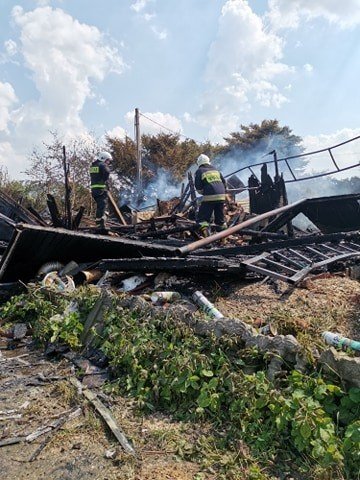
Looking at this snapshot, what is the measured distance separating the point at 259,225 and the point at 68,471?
338 inches

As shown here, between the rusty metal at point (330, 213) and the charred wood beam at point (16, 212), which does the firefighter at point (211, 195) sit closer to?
the rusty metal at point (330, 213)

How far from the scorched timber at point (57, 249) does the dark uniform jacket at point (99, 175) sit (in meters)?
3.32

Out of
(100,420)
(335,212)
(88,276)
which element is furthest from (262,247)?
(100,420)

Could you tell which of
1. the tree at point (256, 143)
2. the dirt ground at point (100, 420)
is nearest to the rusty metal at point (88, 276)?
the dirt ground at point (100, 420)

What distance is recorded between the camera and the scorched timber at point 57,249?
5168 millimetres

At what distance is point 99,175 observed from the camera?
8.92 meters

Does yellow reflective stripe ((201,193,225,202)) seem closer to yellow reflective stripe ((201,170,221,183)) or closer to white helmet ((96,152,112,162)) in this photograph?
yellow reflective stripe ((201,170,221,183))

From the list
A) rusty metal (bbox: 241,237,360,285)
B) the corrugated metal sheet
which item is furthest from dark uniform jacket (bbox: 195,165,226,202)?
rusty metal (bbox: 241,237,360,285)

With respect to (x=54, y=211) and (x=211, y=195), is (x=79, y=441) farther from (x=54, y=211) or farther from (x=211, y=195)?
(x=211, y=195)

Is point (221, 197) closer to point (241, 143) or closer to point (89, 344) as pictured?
point (89, 344)

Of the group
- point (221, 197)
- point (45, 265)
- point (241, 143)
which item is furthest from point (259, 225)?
point (241, 143)

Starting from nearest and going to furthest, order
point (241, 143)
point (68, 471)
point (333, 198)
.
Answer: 1. point (68, 471)
2. point (333, 198)
3. point (241, 143)

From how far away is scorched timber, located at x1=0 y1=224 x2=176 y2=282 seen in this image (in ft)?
17.0

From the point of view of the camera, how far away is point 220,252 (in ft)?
18.6
